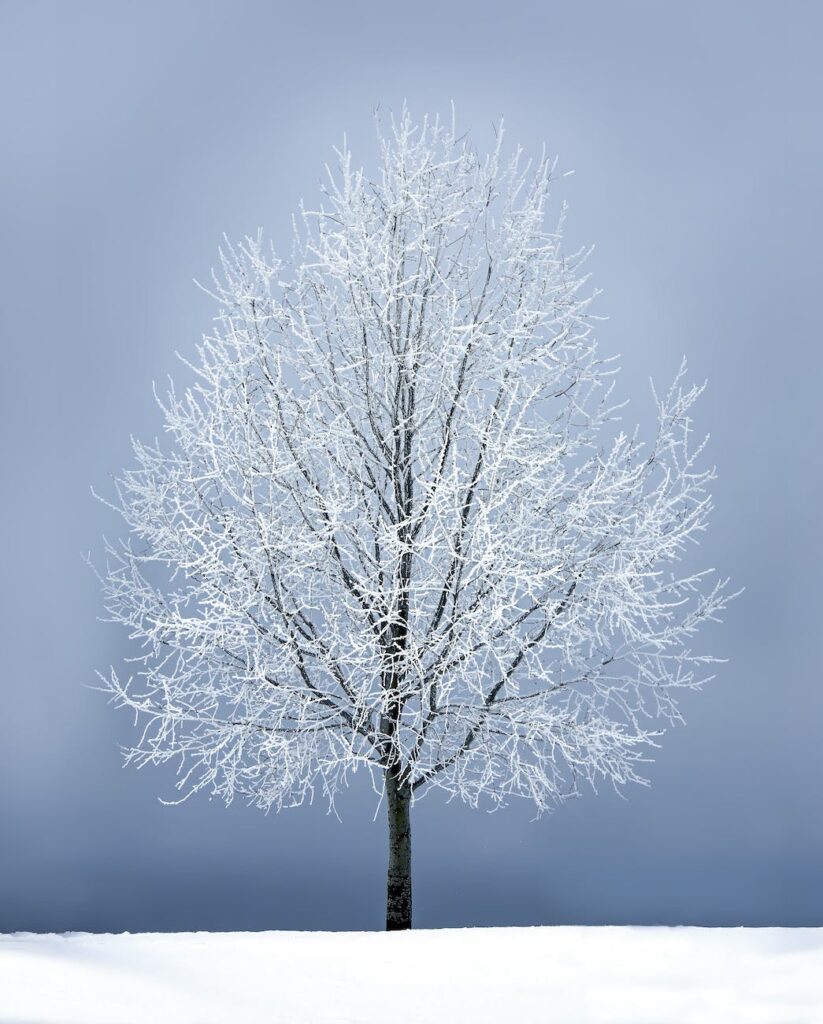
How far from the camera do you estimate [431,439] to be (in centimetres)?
984

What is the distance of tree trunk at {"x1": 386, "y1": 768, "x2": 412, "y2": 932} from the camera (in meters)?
9.48

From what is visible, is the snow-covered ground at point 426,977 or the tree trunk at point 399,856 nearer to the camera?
the snow-covered ground at point 426,977

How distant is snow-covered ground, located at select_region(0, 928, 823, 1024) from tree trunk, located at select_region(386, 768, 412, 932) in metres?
1.22

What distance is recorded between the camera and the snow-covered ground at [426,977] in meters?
6.19

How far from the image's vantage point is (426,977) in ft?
23.3

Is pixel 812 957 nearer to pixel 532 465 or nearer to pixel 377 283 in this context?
pixel 532 465

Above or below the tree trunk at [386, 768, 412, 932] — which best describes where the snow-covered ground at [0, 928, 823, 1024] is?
below

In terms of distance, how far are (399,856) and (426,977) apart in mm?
2456

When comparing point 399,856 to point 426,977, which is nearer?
point 426,977

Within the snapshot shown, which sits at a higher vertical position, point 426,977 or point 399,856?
point 399,856

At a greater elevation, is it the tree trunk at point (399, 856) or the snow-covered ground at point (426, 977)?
the tree trunk at point (399, 856)

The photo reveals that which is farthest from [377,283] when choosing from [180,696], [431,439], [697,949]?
[697,949]

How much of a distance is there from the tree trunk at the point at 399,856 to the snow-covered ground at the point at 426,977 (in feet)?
3.99

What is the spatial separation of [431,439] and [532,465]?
124 centimetres
